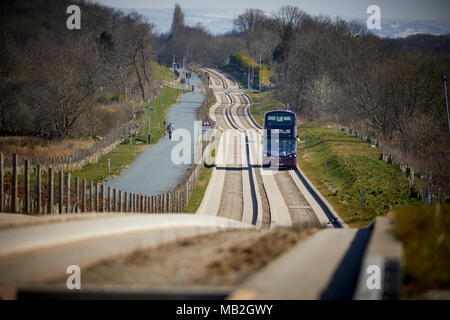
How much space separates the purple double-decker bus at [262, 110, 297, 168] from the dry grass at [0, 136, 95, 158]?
17809mm

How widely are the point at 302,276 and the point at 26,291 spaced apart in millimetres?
4300

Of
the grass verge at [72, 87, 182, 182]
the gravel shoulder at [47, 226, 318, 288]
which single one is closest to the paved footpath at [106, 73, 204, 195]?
the grass verge at [72, 87, 182, 182]

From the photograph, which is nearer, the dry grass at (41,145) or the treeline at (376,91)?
the dry grass at (41,145)

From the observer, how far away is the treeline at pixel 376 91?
1870 inches

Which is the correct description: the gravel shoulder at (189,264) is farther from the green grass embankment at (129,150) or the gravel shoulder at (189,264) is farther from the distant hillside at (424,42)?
the distant hillside at (424,42)

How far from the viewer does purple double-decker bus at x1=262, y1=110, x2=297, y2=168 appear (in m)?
41.7

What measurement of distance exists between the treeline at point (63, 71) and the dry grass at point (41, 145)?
114 inches

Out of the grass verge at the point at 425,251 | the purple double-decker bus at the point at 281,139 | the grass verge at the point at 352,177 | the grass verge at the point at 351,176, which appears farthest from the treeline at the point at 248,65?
the grass verge at the point at 425,251

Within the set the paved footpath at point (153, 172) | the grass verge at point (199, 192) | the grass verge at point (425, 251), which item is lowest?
the grass verge at point (199, 192)

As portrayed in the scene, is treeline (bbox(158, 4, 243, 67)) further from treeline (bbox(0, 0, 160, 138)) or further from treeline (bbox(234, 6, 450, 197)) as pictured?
treeline (bbox(234, 6, 450, 197))

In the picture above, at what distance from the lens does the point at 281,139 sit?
41562 mm

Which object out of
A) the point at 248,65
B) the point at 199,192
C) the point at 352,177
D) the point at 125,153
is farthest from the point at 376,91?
the point at 248,65
